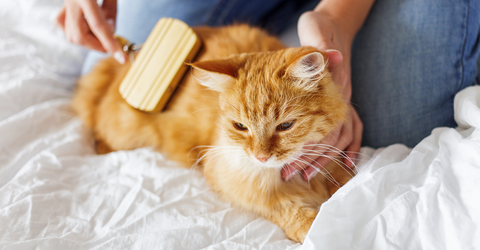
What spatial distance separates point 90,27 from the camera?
1.56 m

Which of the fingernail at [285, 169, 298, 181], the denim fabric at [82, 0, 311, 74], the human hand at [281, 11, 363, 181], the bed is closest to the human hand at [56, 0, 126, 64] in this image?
the denim fabric at [82, 0, 311, 74]

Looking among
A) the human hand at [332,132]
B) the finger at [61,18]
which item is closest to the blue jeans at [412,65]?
the human hand at [332,132]

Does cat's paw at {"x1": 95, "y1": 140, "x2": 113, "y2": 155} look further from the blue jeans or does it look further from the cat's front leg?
the blue jeans

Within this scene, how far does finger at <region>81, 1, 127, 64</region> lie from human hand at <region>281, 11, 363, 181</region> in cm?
98

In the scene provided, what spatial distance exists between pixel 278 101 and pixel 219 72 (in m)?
0.23

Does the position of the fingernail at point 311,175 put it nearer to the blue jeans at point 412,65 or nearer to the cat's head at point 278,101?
the cat's head at point 278,101

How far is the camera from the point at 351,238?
2.91ft

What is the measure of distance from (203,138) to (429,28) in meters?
1.21

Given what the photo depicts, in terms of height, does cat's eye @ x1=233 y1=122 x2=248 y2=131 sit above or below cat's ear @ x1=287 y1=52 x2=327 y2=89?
below

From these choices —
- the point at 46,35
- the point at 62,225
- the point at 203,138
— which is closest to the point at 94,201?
the point at 62,225

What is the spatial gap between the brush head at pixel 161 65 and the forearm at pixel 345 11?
25.8 inches

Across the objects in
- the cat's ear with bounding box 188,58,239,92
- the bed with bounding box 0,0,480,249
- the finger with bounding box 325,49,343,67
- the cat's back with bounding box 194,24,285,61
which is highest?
the finger with bounding box 325,49,343,67

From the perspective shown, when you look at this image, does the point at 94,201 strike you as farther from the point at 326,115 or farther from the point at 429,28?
the point at 429,28

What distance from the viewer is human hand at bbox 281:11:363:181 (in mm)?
1140
